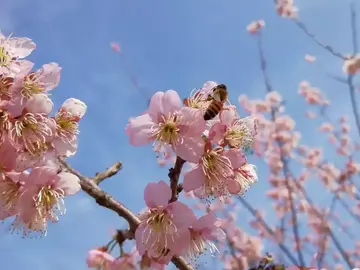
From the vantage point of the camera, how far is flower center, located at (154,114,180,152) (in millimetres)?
1538

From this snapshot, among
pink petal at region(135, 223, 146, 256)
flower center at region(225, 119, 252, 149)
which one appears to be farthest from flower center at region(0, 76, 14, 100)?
flower center at region(225, 119, 252, 149)

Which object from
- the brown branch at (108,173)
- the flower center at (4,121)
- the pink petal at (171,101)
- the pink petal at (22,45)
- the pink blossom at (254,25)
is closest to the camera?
the flower center at (4,121)

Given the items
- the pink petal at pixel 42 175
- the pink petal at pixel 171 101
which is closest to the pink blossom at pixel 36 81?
the pink petal at pixel 42 175

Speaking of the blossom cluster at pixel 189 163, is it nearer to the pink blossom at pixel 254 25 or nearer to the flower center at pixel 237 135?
the flower center at pixel 237 135

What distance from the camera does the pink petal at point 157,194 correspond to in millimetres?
1510

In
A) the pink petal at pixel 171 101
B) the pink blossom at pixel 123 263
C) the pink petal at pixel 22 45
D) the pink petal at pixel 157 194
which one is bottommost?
the pink petal at pixel 157 194

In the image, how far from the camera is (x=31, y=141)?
152 cm

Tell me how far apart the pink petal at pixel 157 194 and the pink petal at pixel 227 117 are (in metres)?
0.28

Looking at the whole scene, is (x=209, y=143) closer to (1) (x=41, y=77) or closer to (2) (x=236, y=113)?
(2) (x=236, y=113)

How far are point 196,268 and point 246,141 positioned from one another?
470 mm

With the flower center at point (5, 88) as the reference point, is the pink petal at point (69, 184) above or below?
below

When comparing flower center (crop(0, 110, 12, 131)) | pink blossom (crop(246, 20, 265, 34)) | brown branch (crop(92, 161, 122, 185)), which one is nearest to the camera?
flower center (crop(0, 110, 12, 131))

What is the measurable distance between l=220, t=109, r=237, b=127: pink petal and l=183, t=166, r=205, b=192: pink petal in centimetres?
17

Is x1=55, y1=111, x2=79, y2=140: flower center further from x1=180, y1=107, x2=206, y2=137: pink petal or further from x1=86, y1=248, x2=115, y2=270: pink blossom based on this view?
x1=86, y1=248, x2=115, y2=270: pink blossom
